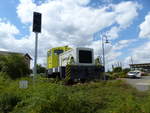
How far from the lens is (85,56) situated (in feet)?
43.2

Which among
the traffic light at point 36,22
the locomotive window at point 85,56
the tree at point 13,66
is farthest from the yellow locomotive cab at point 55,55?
the traffic light at point 36,22

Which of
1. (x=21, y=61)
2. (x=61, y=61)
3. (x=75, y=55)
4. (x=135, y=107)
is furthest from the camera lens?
(x=21, y=61)

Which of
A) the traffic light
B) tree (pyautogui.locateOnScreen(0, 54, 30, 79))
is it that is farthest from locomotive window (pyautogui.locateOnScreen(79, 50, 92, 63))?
tree (pyautogui.locateOnScreen(0, 54, 30, 79))

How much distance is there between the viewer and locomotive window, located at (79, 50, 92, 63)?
1295 cm

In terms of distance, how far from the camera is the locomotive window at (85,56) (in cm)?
1295

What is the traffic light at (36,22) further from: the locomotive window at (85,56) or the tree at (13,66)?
the tree at (13,66)

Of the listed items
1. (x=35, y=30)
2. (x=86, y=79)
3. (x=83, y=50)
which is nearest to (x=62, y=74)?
(x=86, y=79)

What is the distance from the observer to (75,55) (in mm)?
12781

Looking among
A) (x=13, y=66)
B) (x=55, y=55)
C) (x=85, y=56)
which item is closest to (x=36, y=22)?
(x=85, y=56)

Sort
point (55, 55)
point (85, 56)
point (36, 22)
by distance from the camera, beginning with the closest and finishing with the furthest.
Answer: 1. point (36, 22)
2. point (85, 56)
3. point (55, 55)

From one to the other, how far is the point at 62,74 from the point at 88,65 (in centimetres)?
225

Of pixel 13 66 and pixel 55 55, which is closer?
pixel 55 55

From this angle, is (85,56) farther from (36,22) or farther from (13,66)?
(13,66)

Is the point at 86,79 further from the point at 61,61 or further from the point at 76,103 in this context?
the point at 76,103
